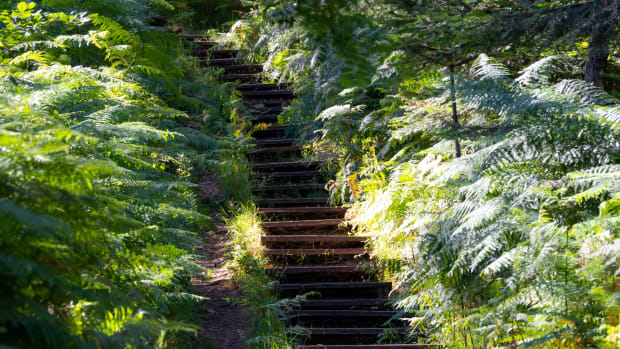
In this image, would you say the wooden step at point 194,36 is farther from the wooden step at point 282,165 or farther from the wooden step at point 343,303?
the wooden step at point 343,303

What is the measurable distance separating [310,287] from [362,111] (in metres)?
3.23

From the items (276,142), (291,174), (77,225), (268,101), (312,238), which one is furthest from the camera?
(268,101)

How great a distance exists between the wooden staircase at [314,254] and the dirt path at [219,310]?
479 mm

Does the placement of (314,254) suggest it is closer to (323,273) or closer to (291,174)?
(323,273)

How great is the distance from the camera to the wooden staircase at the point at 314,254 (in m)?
4.63

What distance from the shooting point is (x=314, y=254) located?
5.87 meters

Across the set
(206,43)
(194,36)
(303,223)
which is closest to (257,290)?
(303,223)

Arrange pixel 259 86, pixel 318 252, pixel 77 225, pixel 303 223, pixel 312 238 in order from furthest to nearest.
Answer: pixel 259 86 → pixel 303 223 → pixel 312 238 → pixel 318 252 → pixel 77 225

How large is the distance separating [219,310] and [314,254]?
138 centimetres

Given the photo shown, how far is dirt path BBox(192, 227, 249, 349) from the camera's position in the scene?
441cm

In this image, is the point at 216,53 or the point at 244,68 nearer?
the point at 244,68

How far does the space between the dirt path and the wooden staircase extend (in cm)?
48

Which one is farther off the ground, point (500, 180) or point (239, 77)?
point (239, 77)

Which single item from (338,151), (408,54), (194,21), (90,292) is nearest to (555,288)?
(408,54)
